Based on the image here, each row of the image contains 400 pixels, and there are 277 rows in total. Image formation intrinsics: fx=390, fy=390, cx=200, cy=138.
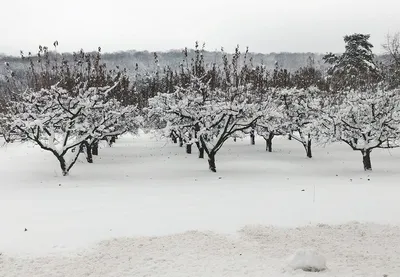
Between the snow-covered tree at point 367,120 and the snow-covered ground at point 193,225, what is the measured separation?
108 inches

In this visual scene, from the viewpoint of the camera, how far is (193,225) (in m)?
9.65

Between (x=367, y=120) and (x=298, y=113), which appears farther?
(x=298, y=113)

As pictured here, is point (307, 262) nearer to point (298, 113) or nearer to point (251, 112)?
point (251, 112)

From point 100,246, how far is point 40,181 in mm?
10613

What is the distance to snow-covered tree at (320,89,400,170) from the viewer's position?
67.6 ft

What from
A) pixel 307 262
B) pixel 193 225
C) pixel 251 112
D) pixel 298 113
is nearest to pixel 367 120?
pixel 251 112

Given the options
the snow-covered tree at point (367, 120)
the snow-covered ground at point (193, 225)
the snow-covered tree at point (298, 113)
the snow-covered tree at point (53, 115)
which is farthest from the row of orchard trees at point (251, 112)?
the snow-covered tree at point (53, 115)

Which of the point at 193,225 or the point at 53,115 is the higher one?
the point at 53,115

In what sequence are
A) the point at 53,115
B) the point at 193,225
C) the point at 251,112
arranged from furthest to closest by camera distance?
the point at 251,112, the point at 53,115, the point at 193,225

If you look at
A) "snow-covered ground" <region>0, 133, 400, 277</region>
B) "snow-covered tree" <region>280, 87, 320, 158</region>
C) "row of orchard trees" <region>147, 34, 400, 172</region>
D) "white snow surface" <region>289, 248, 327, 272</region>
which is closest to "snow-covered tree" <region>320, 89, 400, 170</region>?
"row of orchard trees" <region>147, 34, 400, 172</region>

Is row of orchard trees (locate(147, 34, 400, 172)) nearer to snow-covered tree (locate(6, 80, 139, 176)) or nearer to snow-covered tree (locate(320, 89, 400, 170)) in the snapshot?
snow-covered tree (locate(320, 89, 400, 170))

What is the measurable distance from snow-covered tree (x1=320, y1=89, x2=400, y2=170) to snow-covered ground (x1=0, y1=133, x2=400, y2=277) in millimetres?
2744

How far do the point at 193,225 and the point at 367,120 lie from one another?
49.3ft

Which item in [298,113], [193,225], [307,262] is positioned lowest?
[193,225]
